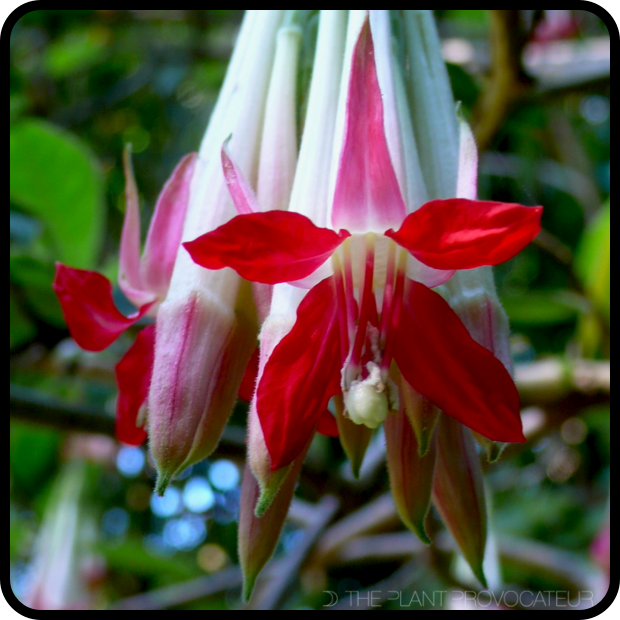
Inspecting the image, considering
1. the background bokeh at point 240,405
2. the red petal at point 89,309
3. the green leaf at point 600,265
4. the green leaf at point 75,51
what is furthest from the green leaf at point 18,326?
the green leaf at point 75,51

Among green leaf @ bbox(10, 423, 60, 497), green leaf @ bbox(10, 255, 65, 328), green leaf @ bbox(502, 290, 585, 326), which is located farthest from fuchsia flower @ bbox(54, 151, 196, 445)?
green leaf @ bbox(10, 423, 60, 497)

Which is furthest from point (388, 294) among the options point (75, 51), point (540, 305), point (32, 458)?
point (75, 51)

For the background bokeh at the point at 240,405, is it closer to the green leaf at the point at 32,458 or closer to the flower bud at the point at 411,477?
the green leaf at the point at 32,458

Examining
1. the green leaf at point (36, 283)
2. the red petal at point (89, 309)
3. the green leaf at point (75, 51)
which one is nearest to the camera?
the red petal at point (89, 309)

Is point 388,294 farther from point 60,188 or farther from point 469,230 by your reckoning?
point 60,188

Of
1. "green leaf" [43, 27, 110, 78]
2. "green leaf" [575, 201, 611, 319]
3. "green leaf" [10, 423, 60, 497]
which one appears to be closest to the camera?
"green leaf" [575, 201, 611, 319]

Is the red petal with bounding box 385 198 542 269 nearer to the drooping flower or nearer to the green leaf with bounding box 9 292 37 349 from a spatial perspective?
the drooping flower

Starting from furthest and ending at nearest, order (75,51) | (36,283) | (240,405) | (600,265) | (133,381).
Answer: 1. (75,51)
2. (240,405)
3. (600,265)
4. (36,283)
5. (133,381)
